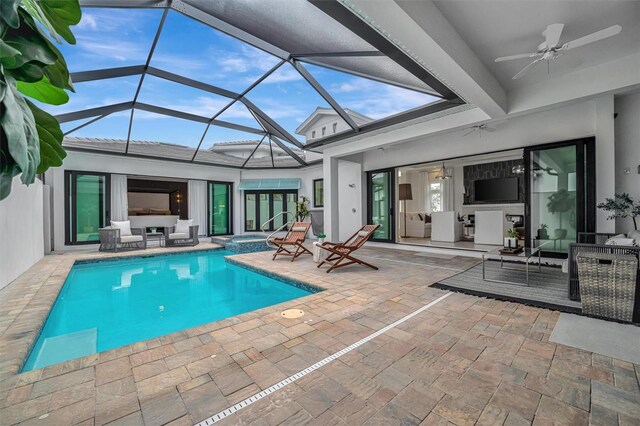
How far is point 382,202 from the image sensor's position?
8555 millimetres

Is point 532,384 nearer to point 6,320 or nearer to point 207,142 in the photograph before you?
point 6,320

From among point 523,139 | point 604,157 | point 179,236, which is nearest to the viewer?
point 604,157

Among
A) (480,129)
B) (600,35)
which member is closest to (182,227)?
(480,129)

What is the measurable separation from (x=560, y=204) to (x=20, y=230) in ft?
33.1

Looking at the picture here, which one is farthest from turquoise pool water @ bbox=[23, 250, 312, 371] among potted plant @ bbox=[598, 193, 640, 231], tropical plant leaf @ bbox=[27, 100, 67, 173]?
potted plant @ bbox=[598, 193, 640, 231]

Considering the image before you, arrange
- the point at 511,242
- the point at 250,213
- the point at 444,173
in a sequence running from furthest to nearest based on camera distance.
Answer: the point at 250,213 → the point at 444,173 → the point at 511,242

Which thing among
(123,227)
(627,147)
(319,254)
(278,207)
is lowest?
(319,254)

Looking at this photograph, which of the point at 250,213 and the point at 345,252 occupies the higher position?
the point at 250,213

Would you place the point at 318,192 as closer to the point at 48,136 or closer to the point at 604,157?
the point at 604,157

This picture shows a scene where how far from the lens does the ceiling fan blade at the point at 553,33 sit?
277cm

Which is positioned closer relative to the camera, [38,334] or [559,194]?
[38,334]

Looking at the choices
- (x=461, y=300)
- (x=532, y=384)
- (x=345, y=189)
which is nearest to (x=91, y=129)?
(x=345, y=189)

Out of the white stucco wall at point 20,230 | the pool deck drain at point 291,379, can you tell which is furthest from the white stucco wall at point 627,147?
the white stucco wall at point 20,230

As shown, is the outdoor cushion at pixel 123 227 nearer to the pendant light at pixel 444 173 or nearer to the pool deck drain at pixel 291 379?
the pool deck drain at pixel 291 379
